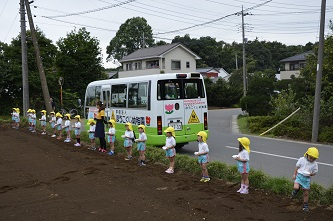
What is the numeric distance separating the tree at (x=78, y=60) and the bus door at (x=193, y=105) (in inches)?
912

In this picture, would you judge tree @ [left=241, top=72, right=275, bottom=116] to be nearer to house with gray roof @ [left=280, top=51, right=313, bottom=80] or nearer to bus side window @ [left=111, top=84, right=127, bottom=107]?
bus side window @ [left=111, top=84, right=127, bottom=107]

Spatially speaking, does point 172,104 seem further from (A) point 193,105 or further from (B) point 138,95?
(B) point 138,95

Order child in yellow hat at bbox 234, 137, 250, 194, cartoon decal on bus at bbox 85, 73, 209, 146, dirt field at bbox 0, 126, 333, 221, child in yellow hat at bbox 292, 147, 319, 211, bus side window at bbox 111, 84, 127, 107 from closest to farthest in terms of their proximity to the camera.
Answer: dirt field at bbox 0, 126, 333, 221
child in yellow hat at bbox 292, 147, 319, 211
child in yellow hat at bbox 234, 137, 250, 194
cartoon decal on bus at bbox 85, 73, 209, 146
bus side window at bbox 111, 84, 127, 107

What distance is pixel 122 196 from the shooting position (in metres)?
6.84

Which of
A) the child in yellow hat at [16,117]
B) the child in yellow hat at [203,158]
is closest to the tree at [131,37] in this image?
the child in yellow hat at [16,117]

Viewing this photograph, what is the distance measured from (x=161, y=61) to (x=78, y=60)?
43.8 ft

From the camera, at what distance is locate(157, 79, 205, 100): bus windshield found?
12.1 m

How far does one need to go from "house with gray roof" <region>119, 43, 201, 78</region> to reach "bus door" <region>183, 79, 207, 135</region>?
31.6 meters

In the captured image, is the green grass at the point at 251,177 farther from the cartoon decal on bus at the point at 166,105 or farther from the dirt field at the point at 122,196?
the cartoon decal on bus at the point at 166,105

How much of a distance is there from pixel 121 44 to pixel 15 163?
5307 cm

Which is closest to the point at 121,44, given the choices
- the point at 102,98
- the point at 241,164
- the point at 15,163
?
the point at 102,98

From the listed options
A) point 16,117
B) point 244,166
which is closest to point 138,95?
point 244,166

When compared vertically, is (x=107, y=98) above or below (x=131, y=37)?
below

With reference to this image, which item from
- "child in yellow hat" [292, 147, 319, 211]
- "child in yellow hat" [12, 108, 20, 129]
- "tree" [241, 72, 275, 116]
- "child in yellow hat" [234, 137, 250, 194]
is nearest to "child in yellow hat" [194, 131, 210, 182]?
"child in yellow hat" [234, 137, 250, 194]
